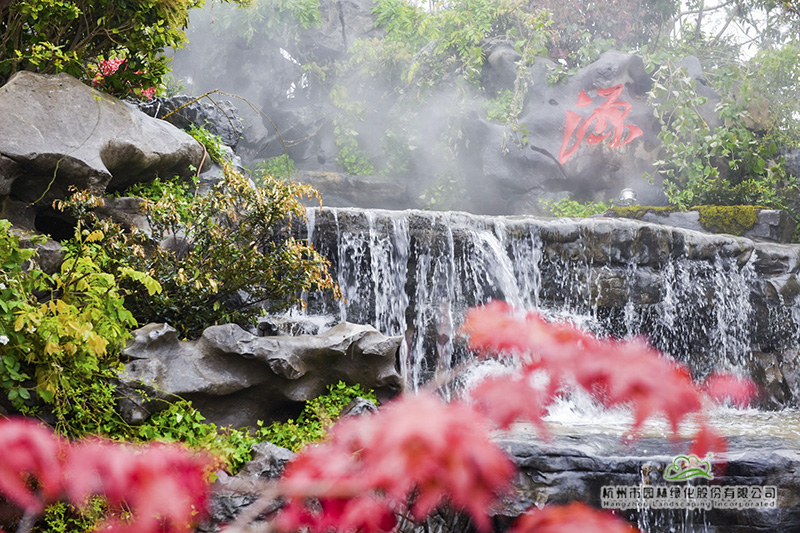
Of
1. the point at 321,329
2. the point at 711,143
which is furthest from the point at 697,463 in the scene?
the point at 711,143

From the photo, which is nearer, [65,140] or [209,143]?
→ [65,140]

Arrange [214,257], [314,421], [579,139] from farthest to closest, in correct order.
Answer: [579,139] → [214,257] → [314,421]

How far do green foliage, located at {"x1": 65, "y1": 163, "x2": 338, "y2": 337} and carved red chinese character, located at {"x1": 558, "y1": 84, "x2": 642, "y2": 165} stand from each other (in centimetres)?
901

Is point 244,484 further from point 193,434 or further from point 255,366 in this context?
point 255,366

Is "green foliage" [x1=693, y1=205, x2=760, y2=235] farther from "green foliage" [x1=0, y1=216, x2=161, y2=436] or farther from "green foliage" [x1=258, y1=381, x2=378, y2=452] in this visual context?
"green foliage" [x1=0, y1=216, x2=161, y2=436]

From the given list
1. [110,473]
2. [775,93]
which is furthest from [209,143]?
[775,93]

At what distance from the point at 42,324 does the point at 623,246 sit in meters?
6.61

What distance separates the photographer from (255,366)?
14.7 ft

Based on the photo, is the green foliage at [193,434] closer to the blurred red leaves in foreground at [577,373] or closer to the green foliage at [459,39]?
the blurred red leaves in foreground at [577,373]

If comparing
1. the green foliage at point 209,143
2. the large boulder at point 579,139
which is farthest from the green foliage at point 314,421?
the large boulder at point 579,139

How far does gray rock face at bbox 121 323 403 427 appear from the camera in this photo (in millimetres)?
4230

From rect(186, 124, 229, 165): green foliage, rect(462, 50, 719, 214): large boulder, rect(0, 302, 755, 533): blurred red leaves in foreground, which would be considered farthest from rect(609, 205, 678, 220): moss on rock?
rect(0, 302, 755, 533): blurred red leaves in foreground

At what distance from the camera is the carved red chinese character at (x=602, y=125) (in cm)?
1261

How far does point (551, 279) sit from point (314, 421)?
4.28 meters
